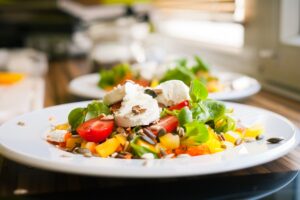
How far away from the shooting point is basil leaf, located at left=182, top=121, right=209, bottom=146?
2.45 feet

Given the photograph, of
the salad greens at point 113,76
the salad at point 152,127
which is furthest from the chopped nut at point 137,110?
the salad greens at point 113,76

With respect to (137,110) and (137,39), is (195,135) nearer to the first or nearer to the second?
(137,110)

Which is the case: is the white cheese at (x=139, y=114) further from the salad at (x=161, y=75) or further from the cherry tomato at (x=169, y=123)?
the salad at (x=161, y=75)

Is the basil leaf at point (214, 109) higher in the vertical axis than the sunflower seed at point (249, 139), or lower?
higher

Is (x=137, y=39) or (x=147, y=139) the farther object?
(x=137, y=39)

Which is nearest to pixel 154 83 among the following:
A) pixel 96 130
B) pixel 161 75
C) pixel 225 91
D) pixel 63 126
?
pixel 161 75

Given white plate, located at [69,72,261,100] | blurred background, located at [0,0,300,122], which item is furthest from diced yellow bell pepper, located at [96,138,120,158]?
blurred background, located at [0,0,300,122]

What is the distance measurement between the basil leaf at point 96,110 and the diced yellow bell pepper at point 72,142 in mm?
47

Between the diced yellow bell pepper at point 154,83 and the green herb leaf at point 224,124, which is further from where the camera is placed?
the diced yellow bell pepper at point 154,83

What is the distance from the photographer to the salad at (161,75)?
4.27 feet

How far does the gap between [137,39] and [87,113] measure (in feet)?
5.83

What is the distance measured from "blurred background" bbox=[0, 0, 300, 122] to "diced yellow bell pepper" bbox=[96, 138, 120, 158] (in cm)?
66

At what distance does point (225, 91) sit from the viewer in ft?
4.25

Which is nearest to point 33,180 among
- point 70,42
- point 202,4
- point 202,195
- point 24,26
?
point 202,195
